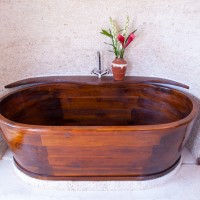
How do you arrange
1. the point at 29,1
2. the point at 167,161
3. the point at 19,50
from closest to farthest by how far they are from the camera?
the point at 167,161, the point at 29,1, the point at 19,50

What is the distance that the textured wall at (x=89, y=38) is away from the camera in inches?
73.0

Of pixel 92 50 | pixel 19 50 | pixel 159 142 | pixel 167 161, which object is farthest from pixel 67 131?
pixel 19 50

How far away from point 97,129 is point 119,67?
80 centimetres

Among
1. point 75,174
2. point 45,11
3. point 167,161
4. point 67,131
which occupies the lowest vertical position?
point 75,174

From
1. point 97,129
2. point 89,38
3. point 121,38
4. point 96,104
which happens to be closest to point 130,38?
point 121,38

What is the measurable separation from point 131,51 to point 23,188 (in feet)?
5.25

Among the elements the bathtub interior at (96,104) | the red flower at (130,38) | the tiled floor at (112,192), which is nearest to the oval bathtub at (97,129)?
the bathtub interior at (96,104)

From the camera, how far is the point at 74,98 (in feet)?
6.84

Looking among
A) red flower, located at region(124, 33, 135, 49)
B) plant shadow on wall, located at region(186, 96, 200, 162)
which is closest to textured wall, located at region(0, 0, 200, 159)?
plant shadow on wall, located at region(186, 96, 200, 162)

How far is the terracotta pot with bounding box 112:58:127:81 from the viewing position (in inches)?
75.4

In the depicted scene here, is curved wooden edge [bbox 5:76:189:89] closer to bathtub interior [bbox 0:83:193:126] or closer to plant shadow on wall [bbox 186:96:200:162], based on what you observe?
bathtub interior [bbox 0:83:193:126]

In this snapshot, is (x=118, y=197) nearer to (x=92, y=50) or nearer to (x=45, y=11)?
(x=92, y=50)

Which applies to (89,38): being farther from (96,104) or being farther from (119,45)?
(96,104)

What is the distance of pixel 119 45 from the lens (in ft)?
6.52
